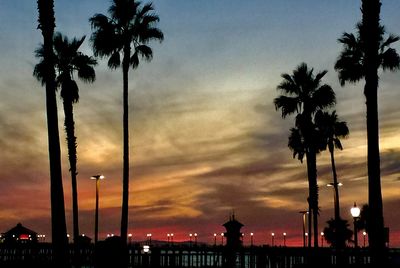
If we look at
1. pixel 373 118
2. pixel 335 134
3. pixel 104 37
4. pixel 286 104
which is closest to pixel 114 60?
pixel 104 37

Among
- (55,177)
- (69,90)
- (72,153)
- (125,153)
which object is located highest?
(69,90)

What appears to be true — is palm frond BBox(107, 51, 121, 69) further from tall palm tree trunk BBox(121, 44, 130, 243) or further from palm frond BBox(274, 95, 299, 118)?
palm frond BBox(274, 95, 299, 118)

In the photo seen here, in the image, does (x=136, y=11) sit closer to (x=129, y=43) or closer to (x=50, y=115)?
(x=129, y=43)

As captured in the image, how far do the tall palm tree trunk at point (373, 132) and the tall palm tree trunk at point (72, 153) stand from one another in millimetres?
26520

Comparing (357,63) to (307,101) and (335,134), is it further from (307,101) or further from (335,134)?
(335,134)

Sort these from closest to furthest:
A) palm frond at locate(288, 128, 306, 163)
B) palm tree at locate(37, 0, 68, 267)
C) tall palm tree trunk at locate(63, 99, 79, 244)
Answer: palm tree at locate(37, 0, 68, 267) < tall palm tree trunk at locate(63, 99, 79, 244) < palm frond at locate(288, 128, 306, 163)

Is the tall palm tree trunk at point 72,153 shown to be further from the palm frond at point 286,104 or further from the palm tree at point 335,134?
the palm tree at point 335,134

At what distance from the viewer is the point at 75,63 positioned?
4328cm

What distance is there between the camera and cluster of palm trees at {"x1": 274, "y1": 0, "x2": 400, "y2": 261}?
2009 cm

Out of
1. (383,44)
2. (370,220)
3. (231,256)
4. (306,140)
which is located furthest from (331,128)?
(370,220)

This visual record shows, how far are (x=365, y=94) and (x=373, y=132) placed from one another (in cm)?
262

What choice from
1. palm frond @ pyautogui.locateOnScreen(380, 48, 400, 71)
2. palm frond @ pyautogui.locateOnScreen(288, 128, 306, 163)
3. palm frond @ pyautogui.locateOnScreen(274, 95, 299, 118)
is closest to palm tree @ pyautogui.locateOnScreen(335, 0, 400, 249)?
palm frond @ pyautogui.locateOnScreen(380, 48, 400, 71)

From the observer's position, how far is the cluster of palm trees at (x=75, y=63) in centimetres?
2223

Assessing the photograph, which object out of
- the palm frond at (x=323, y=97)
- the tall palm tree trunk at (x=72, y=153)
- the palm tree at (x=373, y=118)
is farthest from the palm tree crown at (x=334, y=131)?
the palm tree at (x=373, y=118)
